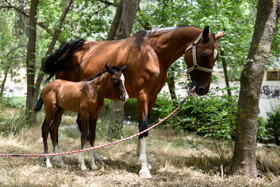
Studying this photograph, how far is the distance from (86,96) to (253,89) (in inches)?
112

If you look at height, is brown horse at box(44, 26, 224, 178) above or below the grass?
above

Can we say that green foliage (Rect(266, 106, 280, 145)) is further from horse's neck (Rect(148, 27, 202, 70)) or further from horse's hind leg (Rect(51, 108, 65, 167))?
horse's hind leg (Rect(51, 108, 65, 167))

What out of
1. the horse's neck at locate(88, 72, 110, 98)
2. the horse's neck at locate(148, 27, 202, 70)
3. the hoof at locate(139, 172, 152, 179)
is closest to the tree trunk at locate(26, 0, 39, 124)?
the horse's neck at locate(88, 72, 110, 98)

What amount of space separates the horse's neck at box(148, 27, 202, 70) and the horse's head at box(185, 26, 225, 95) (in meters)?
0.22

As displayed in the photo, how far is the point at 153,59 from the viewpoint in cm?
436

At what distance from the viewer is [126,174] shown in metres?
4.34

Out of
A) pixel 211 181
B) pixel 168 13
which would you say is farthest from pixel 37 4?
pixel 211 181

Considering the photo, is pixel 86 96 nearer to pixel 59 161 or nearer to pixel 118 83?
pixel 118 83

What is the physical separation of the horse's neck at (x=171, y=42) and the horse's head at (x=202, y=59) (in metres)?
0.22

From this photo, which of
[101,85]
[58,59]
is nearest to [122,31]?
[58,59]

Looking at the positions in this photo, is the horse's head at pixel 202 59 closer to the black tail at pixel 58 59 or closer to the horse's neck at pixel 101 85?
the horse's neck at pixel 101 85

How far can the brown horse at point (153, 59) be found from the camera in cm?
398

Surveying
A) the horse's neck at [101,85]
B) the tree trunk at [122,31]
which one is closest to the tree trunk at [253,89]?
the horse's neck at [101,85]

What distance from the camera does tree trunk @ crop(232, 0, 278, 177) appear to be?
4332 mm
